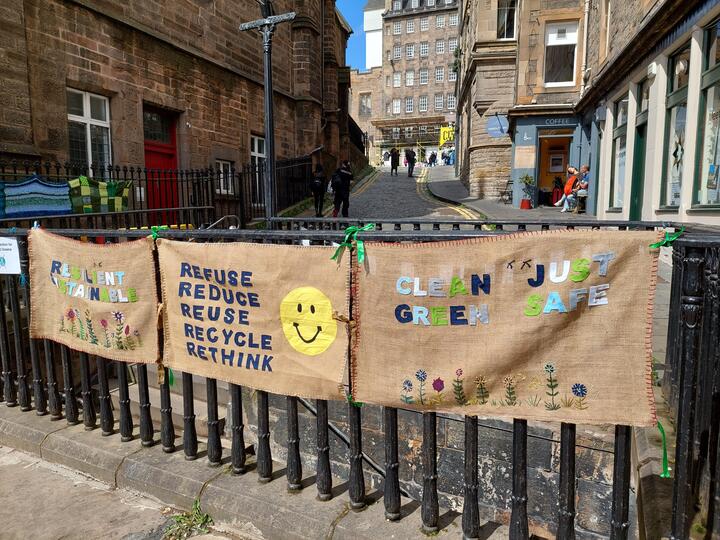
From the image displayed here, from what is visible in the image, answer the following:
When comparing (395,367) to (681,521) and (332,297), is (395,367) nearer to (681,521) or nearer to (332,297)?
(332,297)

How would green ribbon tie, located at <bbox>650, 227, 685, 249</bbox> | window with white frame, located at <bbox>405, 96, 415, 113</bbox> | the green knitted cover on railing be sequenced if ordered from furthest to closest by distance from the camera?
window with white frame, located at <bbox>405, 96, 415, 113</bbox> < the green knitted cover on railing < green ribbon tie, located at <bbox>650, 227, 685, 249</bbox>

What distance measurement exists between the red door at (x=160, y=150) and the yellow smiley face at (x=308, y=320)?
10983mm

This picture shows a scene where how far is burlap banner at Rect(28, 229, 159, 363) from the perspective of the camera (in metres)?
2.83

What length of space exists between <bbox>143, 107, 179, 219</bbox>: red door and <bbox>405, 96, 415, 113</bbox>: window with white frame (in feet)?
175

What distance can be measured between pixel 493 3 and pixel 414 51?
146ft

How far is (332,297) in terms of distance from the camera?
2268 millimetres

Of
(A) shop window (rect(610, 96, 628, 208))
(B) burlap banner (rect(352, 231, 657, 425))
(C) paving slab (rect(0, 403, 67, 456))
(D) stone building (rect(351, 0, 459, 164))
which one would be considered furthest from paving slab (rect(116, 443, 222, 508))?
(D) stone building (rect(351, 0, 459, 164))

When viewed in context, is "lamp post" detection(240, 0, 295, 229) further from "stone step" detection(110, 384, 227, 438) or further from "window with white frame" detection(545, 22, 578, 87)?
"window with white frame" detection(545, 22, 578, 87)

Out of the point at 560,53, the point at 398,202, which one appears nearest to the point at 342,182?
the point at 398,202

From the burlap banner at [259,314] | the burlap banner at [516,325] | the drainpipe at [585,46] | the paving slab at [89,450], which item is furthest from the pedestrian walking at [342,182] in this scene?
the burlap banner at [516,325]

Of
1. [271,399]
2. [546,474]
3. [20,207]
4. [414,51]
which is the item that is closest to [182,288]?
[271,399]

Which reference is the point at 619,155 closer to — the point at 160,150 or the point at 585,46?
the point at 585,46

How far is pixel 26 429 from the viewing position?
334 centimetres

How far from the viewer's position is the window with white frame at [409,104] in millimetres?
63219
